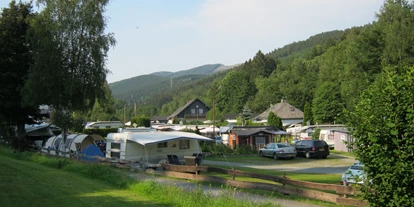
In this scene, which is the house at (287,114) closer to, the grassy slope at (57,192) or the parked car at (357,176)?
the parked car at (357,176)

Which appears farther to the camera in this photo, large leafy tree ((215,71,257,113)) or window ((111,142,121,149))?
large leafy tree ((215,71,257,113))

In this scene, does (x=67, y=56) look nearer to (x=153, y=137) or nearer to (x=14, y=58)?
(x=14, y=58)

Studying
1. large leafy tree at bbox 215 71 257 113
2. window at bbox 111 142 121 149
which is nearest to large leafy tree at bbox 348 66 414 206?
window at bbox 111 142 121 149

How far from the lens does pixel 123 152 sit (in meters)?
26.1

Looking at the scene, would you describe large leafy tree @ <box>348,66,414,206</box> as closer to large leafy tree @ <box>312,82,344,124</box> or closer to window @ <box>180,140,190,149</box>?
window @ <box>180,140,190,149</box>

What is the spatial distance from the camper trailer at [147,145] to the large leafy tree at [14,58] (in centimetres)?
1129

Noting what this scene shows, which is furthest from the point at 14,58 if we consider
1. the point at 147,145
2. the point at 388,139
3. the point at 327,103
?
the point at 327,103

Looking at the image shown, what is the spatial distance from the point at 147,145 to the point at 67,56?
39.7 ft

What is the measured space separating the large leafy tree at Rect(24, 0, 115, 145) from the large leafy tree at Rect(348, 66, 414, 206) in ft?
94.9

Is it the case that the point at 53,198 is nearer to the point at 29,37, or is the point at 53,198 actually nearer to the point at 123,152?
the point at 123,152

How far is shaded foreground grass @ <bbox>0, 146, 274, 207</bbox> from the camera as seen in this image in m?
10.9

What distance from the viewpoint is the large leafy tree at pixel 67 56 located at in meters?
32.1

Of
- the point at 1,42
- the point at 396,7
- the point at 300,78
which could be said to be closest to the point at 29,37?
the point at 1,42

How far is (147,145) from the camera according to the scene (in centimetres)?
2653
